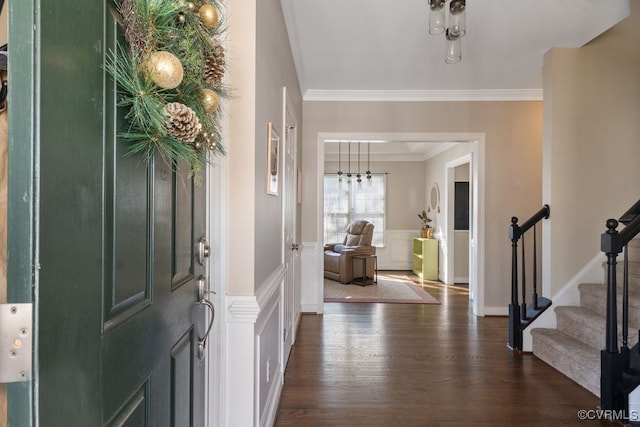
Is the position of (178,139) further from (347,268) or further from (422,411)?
(347,268)

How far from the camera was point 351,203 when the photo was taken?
25.6 ft

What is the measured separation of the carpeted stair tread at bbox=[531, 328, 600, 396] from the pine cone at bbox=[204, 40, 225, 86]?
9.78 ft

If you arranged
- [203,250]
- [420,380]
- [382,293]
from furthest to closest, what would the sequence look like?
[382,293] → [420,380] → [203,250]

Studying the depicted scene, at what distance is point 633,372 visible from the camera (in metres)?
2.05

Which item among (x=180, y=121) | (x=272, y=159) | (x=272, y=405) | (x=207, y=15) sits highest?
(x=207, y=15)

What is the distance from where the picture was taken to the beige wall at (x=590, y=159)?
2967 millimetres

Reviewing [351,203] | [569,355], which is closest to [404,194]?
[351,203]

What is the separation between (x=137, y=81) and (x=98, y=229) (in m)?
0.32

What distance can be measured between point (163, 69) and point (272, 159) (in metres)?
1.21

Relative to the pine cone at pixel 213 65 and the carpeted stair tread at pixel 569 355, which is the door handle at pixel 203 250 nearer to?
the pine cone at pixel 213 65

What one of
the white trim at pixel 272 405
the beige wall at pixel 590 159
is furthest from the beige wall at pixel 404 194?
the white trim at pixel 272 405

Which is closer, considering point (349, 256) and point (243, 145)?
point (243, 145)

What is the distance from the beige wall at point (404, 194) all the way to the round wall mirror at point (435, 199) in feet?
1.76

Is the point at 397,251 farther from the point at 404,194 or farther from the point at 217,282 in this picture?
the point at 217,282
